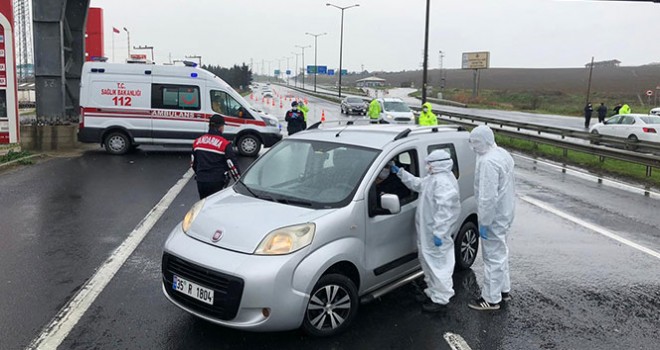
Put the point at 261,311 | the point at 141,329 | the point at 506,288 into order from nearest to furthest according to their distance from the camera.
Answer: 1. the point at 261,311
2. the point at 141,329
3. the point at 506,288

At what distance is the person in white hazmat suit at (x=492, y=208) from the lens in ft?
16.4

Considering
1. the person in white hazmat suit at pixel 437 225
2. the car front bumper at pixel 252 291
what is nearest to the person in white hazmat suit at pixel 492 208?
the person in white hazmat suit at pixel 437 225

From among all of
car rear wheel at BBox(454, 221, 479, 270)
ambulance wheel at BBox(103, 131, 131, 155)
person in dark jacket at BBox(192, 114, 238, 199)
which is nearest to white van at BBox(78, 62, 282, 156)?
ambulance wheel at BBox(103, 131, 131, 155)

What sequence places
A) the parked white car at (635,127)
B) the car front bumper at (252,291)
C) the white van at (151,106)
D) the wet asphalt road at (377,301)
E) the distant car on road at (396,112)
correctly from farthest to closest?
the distant car on road at (396,112)
the parked white car at (635,127)
the white van at (151,106)
the wet asphalt road at (377,301)
the car front bumper at (252,291)

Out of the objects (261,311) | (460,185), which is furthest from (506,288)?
(261,311)

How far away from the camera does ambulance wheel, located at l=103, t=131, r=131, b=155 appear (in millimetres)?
15250

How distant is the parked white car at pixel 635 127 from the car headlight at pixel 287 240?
67.6 ft

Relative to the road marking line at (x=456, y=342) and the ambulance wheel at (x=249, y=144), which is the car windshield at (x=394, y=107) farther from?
the road marking line at (x=456, y=342)

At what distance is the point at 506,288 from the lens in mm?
5332

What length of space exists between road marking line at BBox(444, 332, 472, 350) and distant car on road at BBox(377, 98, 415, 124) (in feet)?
70.4

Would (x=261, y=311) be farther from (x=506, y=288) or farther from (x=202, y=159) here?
(x=202, y=159)

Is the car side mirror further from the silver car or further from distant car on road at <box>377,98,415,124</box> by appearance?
distant car on road at <box>377,98,415,124</box>

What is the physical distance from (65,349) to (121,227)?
3849 millimetres

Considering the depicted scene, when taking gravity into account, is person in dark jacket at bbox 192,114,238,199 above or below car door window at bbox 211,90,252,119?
below
